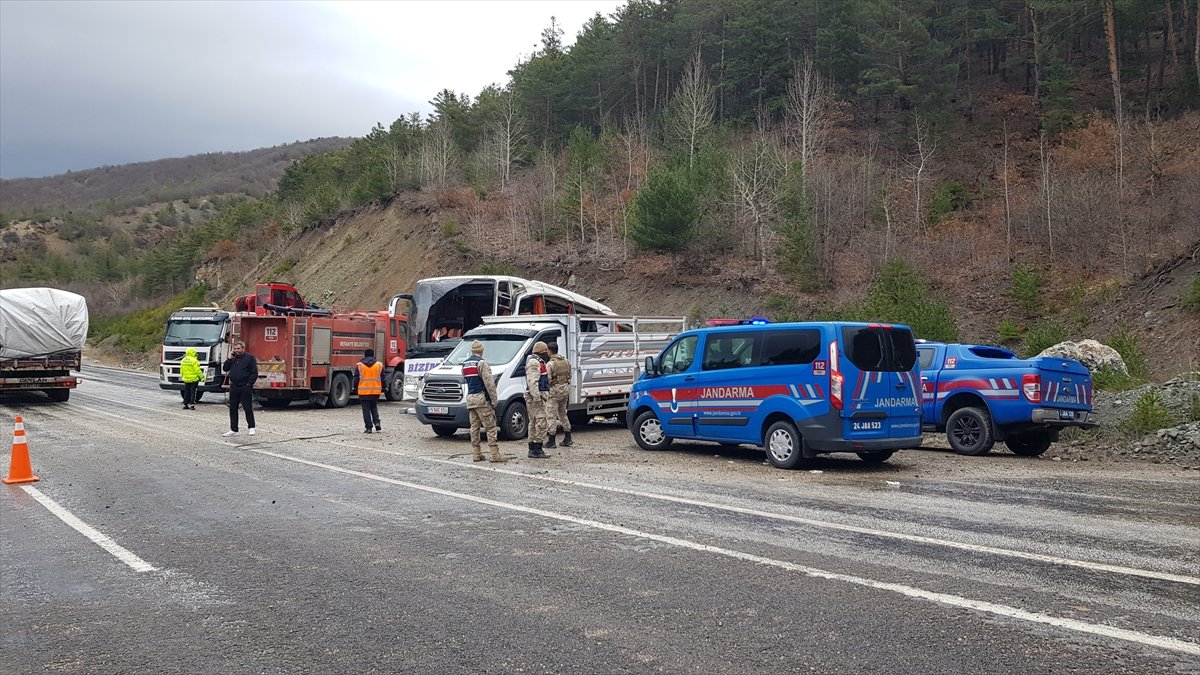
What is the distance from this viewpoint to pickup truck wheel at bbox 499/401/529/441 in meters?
16.0

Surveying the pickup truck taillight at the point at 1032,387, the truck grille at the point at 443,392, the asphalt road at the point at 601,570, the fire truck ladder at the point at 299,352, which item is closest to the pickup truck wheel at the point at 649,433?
the asphalt road at the point at 601,570

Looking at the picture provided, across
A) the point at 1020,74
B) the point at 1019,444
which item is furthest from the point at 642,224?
the point at 1020,74

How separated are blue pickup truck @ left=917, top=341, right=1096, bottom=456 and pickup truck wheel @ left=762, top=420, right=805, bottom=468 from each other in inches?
83.8

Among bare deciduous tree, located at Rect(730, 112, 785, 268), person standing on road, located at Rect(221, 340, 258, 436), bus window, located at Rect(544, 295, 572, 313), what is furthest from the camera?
bare deciduous tree, located at Rect(730, 112, 785, 268)

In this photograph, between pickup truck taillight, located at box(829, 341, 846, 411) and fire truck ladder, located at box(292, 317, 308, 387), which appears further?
fire truck ladder, located at box(292, 317, 308, 387)

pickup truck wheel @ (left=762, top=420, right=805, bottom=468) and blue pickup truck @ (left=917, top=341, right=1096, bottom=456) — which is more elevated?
blue pickup truck @ (left=917, top=341, right=1096, bottom=456)

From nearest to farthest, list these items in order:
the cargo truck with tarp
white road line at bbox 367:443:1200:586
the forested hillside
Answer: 1. white road line at bbox 367:443:1200:586
2. the cargo truck with tarp
3. the forested hillside

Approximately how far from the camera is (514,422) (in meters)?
16.2

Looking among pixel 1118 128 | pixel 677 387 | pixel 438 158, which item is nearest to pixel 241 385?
pixel 677 387

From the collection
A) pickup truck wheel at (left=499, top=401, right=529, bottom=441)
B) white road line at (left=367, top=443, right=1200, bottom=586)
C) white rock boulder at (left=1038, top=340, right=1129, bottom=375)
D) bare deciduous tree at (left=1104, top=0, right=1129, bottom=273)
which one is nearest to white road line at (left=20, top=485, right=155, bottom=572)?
white road line at (left=367, top=443, right=1200, bottom=586)

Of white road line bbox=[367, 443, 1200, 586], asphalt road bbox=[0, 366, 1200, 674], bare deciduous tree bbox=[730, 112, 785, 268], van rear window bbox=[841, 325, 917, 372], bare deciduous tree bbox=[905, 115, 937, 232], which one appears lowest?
asphalt road bbox=[0, 366, 1200, 674]

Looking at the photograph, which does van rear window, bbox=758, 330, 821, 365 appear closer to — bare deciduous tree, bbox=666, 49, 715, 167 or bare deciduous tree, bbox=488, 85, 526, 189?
bare deciduous tree, bbox=666, 49, 715, 167

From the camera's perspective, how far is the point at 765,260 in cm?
3412

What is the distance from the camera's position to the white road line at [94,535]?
23.1 feet
